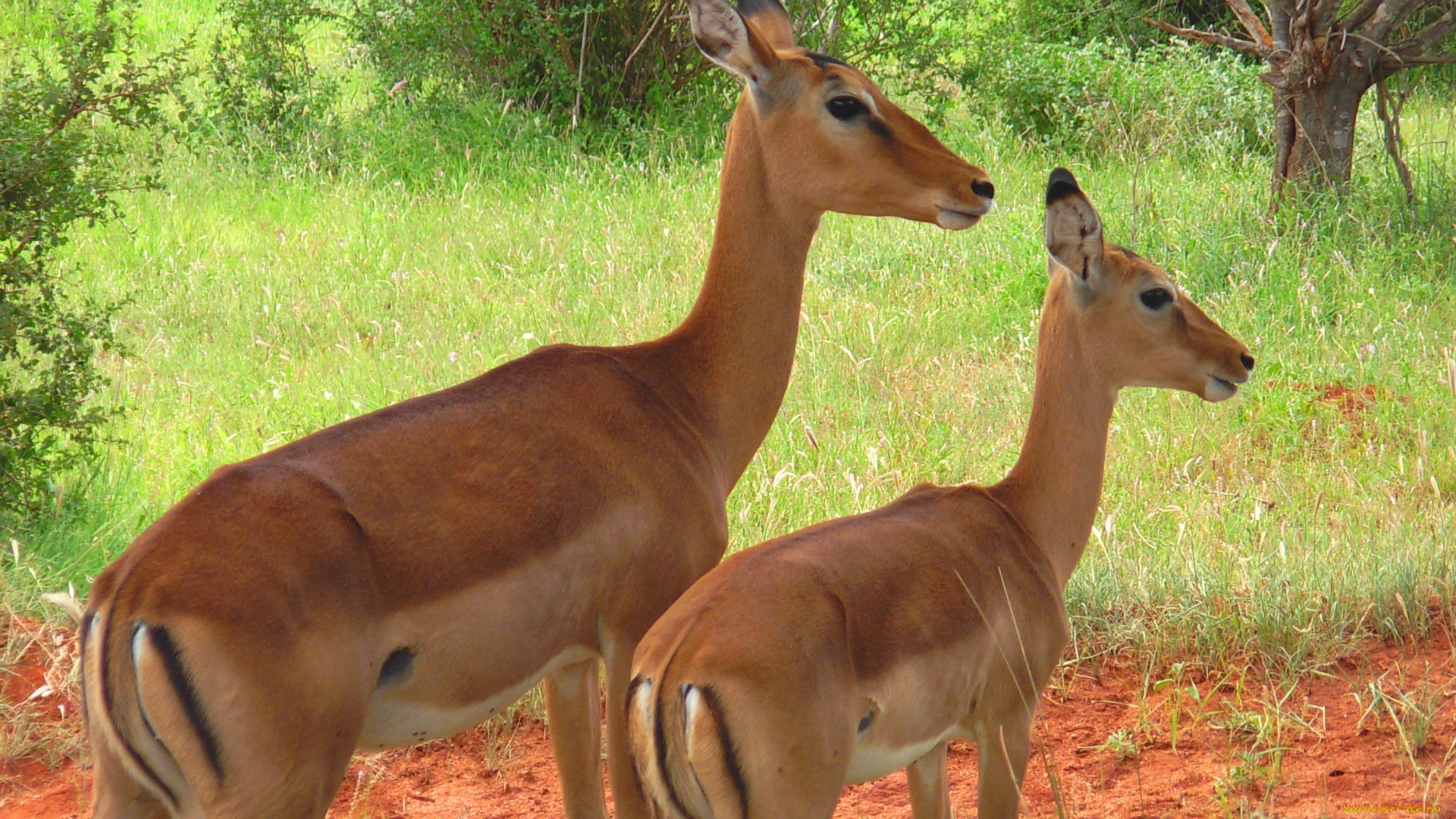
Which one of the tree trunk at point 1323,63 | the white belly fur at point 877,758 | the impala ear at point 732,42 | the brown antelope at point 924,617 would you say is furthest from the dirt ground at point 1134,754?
the tree trunk at point 1323,63

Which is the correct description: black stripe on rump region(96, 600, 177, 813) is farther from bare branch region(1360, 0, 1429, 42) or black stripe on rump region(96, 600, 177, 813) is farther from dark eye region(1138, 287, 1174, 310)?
bare branch region(1360, 0, 1429, 42)

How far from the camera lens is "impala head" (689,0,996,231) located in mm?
3574

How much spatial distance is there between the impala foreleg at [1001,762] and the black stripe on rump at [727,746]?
84 cm

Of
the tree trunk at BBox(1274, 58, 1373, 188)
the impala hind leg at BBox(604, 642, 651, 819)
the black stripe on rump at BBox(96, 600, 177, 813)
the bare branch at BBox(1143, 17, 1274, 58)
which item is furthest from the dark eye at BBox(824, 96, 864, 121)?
the tree trunk at BBox(1274, 58, 1373, 188)

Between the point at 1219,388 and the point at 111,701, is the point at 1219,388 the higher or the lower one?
the higher one

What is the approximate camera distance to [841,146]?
11.8 feet

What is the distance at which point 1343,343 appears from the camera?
6.52 meters

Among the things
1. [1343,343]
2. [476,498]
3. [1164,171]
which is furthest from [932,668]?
[1164,171]

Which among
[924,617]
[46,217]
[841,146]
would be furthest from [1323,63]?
[46,217]

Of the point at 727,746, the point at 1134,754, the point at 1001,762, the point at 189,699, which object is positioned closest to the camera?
the point at 189,699

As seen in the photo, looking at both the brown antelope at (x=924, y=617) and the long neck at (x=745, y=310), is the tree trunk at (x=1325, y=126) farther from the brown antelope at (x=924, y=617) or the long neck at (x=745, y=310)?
the long neck at (x=745, y=310)

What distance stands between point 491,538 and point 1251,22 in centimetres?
614

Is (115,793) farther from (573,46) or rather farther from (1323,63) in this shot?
(573,46)

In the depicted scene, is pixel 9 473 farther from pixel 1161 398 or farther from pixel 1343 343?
pixel 1343 343
